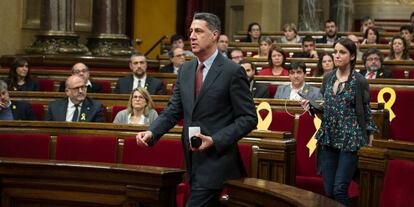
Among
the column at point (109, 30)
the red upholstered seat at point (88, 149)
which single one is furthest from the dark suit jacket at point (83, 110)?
the column at point (109, 30)

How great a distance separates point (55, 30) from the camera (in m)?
12.1

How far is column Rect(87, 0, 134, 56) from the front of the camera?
12.6 metres

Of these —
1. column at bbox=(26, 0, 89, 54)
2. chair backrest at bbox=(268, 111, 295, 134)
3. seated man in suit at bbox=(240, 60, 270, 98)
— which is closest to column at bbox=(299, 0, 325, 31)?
column at bbox=(26, 0, 89, 54)

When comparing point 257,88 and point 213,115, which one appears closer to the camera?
point 213,115

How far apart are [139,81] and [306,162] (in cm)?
298

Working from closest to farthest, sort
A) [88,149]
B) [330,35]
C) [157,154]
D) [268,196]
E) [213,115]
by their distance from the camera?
[268,196] → [213,115] → [157,154] → [88,149] → [330,35]

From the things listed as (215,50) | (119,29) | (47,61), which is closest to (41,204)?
(215,50)

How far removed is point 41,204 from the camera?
5199 millimetres

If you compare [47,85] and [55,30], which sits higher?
[55,30]

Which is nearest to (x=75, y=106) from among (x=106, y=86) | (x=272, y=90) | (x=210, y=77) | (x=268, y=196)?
(x=272, y=90)

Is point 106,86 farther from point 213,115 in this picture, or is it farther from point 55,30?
point 213,115

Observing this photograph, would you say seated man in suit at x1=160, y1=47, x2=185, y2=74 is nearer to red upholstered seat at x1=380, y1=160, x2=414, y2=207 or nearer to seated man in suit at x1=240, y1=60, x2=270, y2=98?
seated man in suit at x1=240, y1=60, x2=270, y2=98

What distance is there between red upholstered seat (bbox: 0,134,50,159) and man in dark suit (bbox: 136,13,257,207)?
2024mm

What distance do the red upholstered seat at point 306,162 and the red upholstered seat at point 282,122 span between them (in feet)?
0.33
